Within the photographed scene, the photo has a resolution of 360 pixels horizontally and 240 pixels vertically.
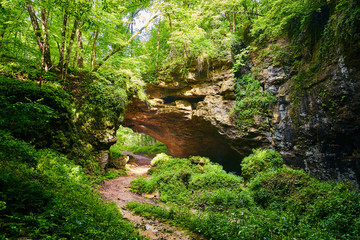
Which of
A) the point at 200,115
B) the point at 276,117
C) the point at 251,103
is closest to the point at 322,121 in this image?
the point at 276,117

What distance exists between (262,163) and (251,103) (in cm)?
433


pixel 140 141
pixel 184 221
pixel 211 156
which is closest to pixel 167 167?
pixel 211 156

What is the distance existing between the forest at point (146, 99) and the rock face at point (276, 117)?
0.17 meters

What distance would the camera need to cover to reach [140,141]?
1513 inches

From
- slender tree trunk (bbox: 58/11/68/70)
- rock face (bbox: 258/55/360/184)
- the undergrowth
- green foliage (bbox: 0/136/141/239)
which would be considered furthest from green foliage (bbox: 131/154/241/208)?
slender tree trunk (bbox: 58/11/68/70)

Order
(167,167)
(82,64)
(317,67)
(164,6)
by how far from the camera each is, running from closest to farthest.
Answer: (317,67) → (82,64) → (164,6) → (167,167)

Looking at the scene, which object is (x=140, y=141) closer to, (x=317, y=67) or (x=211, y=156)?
(x=211, y=156)

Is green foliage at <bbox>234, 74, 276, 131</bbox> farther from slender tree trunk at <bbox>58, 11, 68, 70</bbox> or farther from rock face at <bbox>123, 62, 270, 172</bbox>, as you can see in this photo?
slender tree trunk at <bbox>58, 11, 68, 70</bbox>

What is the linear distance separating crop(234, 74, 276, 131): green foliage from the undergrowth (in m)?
2.13

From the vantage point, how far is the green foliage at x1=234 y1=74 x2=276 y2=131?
11344mm

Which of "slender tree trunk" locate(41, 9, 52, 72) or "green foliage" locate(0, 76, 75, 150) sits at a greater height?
"slender tree trunk" locate(41, 9, 52, 72)

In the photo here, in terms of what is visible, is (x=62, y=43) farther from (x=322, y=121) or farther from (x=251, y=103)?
(x=322, y=121)

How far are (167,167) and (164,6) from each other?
11.8 meters

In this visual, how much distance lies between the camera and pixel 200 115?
13.6m
